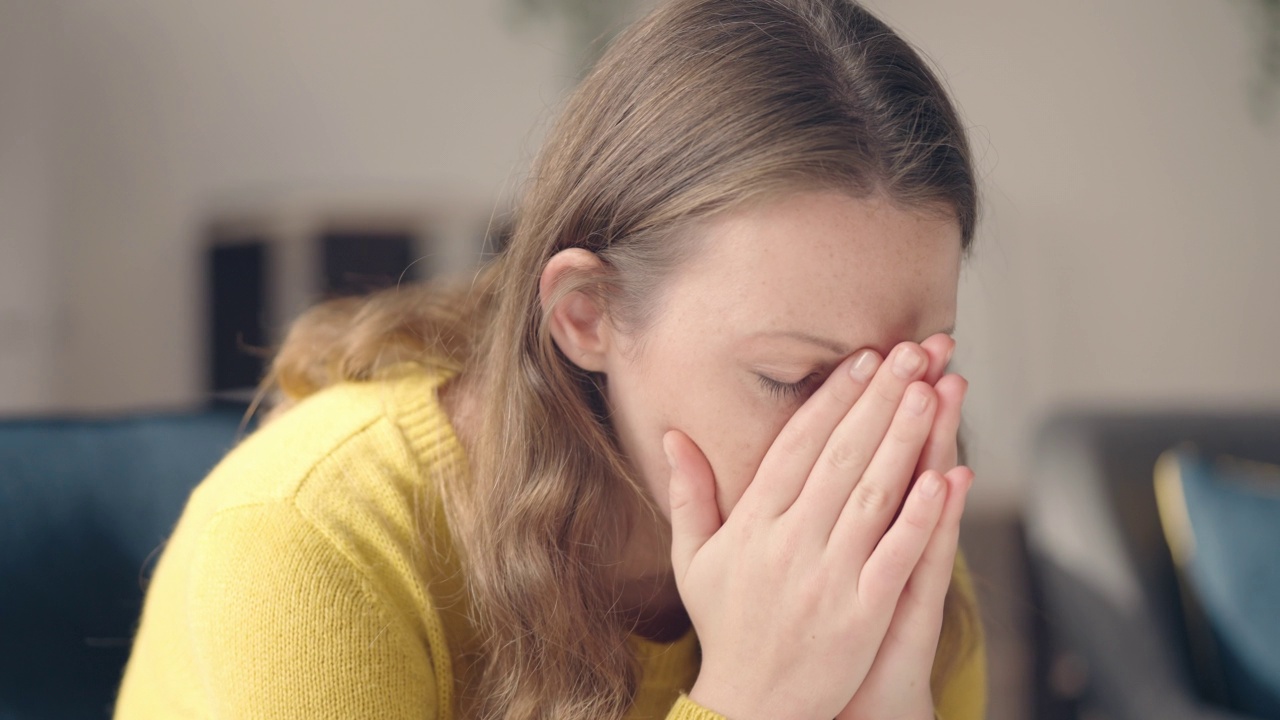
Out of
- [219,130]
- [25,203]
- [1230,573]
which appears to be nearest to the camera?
[1230,573]

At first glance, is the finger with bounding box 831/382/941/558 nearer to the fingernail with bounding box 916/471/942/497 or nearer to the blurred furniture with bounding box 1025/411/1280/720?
the fingernail with bounding box 916/471/942/497

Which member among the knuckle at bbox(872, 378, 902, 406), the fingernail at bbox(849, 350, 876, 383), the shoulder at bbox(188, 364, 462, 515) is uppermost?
the fingernail at bbox(849, 350, 876, 383)

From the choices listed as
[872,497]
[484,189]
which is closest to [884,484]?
[872,497]

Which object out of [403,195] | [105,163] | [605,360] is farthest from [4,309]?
[605,360]

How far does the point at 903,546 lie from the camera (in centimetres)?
77

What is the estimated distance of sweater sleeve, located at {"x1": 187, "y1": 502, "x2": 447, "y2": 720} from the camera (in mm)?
737

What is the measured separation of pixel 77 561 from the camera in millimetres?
934

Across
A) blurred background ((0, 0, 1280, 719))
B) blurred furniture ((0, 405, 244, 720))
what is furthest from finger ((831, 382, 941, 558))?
blurred background ((0, 0, 1280, 719))

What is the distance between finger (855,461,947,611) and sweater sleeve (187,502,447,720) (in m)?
0.34

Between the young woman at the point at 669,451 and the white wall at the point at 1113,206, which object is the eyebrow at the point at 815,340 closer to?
the young woman at the point at 669,451

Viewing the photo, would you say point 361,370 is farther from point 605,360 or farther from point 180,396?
point 180,396

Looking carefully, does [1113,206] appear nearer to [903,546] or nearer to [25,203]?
[903,546]

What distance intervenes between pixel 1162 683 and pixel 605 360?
1.07m

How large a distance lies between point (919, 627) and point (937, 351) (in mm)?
230
